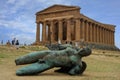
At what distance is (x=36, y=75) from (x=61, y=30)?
8082cm

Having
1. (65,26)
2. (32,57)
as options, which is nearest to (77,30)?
(65,26)

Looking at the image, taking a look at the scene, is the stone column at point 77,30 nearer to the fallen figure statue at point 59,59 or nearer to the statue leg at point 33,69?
the fallen figure statue at point 59,59

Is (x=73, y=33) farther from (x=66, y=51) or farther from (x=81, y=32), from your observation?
(x=66, y=51)

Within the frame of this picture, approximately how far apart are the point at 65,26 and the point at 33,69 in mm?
84868

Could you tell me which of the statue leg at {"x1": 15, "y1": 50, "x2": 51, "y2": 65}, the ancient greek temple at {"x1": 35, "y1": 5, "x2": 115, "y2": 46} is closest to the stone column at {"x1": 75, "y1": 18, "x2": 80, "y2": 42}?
the ancient greek temple at {"x1": 35, "y1": 5, "x2": 115, "y2": 46}

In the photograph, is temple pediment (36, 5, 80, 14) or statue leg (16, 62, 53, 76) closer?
statue leg (16, 62, 53, 76)

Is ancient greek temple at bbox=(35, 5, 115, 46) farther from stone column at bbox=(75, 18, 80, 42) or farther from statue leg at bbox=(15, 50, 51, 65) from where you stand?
statue leg at bbox=(15, 50, 51, 65)

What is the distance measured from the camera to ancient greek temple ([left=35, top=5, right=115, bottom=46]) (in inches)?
3501

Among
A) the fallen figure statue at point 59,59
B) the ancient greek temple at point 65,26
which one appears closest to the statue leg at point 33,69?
the fallen figure statue at point 59,59

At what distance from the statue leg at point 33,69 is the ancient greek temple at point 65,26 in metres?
71.9

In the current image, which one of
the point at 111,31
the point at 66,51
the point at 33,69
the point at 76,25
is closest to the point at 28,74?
the point at 33,69

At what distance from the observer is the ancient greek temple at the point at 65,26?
88938mm

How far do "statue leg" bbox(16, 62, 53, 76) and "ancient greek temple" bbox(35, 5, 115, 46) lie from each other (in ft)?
236

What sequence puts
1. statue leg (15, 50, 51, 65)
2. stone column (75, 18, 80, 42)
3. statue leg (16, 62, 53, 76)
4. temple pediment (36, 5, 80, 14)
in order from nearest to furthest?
statue leg (16, 62, 53, 76)
statue leg (15, 50, 51, 65)
stone column (75, 18, 80, 42)
temple pediment (36, 5, 80, 14)
